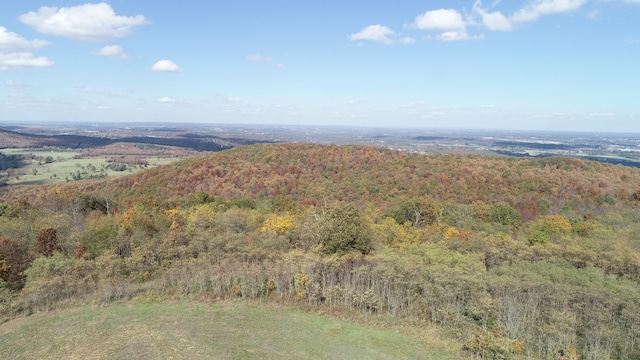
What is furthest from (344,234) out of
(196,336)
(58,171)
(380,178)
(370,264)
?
(58,171)

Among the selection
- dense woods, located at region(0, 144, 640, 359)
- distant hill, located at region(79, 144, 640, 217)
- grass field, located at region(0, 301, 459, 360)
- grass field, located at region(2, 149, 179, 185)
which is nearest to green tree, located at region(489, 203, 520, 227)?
dense woods, located at region(0, 144, 640, 359)

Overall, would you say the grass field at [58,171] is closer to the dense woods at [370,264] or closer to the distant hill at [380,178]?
the distant hill at [380,178]

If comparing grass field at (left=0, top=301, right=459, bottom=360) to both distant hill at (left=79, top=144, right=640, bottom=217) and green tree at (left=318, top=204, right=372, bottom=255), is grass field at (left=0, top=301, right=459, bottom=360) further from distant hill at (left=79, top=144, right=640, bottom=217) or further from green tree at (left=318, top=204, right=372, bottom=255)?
distant hill at (left=79, top=144, right=640, bottom=217)

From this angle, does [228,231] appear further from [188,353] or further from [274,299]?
[188,353]

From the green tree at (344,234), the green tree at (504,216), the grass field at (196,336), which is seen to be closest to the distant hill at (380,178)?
the green tree at (504,216)

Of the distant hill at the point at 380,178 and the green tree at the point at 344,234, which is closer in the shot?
the green tree at the point at 344,234

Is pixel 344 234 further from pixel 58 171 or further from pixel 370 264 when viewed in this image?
pixel 58 171

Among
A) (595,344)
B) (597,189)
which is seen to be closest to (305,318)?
(595,344)
